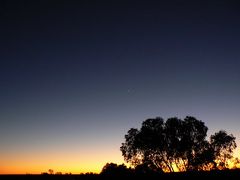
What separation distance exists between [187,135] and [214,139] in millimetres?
5881

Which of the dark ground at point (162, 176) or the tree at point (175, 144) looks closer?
the dark ground at point (162, 176)

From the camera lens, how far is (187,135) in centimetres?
5534

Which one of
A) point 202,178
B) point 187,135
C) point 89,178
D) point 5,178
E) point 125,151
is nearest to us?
point 5,178

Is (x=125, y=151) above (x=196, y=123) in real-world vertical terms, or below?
below

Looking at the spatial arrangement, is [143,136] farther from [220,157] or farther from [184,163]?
[220,157]

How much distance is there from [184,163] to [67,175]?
91.7 ft

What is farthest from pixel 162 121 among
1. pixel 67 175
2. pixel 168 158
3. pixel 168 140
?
pixel 67 175

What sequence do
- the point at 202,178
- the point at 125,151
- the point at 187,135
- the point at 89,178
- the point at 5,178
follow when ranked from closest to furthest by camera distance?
the point at 5,178 → the point at 202,178 → the point at 89,178 → the point at 187,135 → the point at 125,151

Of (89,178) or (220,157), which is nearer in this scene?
(89,178)

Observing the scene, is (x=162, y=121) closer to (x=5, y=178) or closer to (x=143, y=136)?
(x=143, y=136)

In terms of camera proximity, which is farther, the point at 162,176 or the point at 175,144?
the point at 175,144

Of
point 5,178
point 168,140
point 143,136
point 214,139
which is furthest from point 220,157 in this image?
point 5,178

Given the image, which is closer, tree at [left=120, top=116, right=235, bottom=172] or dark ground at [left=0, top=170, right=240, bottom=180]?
dark ground at [left=0, top=170, right=240, bottom=180]

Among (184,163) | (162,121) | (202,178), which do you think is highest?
(162,121)
